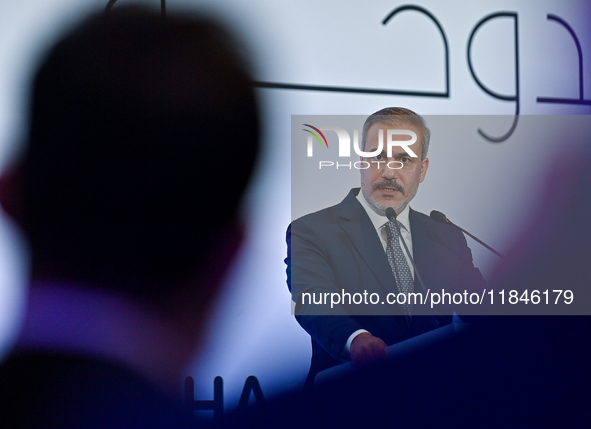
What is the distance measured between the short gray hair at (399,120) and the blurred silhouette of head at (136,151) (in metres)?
0.47

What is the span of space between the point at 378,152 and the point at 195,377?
1.18 m

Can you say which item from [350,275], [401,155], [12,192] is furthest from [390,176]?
[12,192]

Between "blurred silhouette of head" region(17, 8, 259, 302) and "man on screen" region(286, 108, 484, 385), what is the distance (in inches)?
15.1

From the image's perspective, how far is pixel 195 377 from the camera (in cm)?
195

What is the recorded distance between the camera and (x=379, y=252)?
1.91m

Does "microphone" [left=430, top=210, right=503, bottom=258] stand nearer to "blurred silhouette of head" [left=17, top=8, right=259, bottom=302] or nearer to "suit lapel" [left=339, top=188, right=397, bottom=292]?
"suit lapel" [left=339, top=188, right=397, bottom=292]

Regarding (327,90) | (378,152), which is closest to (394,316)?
(378,152)

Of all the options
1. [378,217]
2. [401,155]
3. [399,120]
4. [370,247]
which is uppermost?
[399,120]

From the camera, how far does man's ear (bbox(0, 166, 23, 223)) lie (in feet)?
6.27

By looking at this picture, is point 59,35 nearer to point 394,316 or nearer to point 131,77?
point 131,77

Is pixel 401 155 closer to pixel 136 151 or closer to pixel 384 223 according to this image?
pixel 384 223

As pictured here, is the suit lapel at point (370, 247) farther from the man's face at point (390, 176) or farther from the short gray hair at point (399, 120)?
the short gray hair at point (399, 120)

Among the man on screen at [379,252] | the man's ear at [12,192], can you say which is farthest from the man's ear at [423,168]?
the man's ear at [12,192]

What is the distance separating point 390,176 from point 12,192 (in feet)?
4.97
